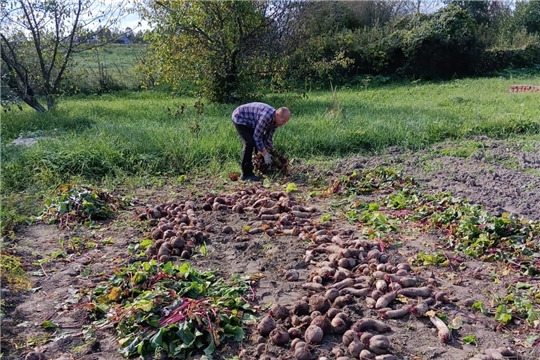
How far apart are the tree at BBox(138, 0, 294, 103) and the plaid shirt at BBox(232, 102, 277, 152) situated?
18.2ft

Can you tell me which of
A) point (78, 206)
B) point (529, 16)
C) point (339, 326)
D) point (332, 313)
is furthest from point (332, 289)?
point (529, 16)

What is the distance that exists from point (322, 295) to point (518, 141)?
234 inches

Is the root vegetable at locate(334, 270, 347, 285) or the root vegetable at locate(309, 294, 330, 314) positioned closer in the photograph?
the root vegetable at locate(309, 294, 330, 314)

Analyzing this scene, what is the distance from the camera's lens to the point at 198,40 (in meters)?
11.6

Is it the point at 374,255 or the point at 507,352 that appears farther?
the point at 374,255

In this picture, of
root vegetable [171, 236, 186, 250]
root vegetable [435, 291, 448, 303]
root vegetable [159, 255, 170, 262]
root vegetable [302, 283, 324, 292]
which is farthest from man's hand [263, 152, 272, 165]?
root vegetable [435, 291, 448, 303]

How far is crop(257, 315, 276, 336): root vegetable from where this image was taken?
2.96 meters

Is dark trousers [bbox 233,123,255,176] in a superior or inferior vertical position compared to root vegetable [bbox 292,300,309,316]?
superior

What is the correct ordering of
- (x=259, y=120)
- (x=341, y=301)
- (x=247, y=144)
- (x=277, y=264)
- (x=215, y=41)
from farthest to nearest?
(x=215, y=41)
(x=247, y=144)
(x=259, y=120)
(x=277, y=264)
(x=341, y=301)

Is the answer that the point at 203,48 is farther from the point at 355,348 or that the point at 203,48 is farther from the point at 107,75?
the point at 355,348

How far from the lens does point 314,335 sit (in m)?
2.85

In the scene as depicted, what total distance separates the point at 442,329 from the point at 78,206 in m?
3.73

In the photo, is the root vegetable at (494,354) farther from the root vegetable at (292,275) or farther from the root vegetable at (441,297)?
the root vegetable at (292,275)

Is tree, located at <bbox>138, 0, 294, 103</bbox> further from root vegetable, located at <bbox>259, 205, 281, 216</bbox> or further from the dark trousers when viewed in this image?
root vegetable, located at <bbox>259, 205, 281, 216</bbox>
